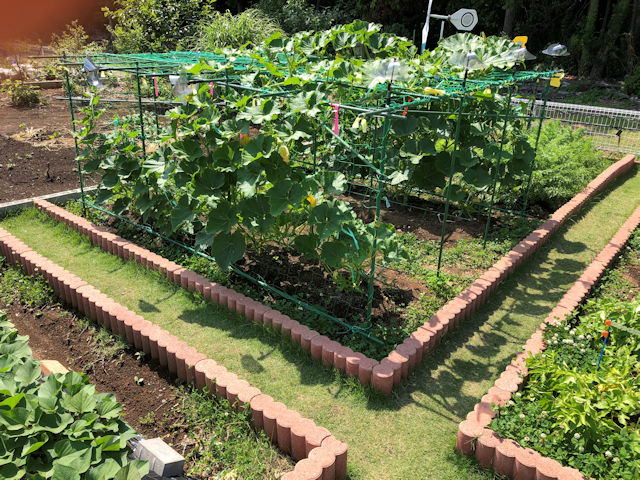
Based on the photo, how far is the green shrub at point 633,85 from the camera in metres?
13.2

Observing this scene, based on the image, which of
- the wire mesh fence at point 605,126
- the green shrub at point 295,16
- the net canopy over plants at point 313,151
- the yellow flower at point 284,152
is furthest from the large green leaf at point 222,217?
the green shrub at point 295,16

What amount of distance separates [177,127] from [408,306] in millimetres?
2336

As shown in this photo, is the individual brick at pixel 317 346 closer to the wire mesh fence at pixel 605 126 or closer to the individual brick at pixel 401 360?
the individual brick at pixel 401 360

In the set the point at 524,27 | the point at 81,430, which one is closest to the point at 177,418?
the point at 81,430

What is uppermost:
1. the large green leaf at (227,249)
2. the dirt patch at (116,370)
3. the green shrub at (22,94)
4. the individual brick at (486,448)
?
the green shrub at (22,94)

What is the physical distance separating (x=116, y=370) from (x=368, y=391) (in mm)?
1702

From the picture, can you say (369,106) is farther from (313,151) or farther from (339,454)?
(339,454)

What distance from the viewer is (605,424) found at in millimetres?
2623

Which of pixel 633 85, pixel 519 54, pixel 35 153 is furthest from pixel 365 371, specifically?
pixel 633 85

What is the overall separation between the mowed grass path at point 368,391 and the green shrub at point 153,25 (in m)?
6.48

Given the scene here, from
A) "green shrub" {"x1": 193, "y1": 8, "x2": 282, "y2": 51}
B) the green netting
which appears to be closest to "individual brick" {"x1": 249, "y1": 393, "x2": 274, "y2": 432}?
the green netting

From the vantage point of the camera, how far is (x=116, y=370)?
3.48m

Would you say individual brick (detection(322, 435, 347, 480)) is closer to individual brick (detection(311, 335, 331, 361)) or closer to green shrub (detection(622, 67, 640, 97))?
individual brick (detection(311, 335, 331, 361))

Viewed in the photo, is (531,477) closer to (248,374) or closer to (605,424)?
(605,424)
